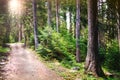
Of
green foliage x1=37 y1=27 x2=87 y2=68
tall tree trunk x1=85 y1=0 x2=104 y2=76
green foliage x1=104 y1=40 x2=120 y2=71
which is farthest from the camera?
green foliage x1=37 y1=27 x2=87 y2=68

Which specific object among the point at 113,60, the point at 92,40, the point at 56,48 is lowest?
the point at 113,60

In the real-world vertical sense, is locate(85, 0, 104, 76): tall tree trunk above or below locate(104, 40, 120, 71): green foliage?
above

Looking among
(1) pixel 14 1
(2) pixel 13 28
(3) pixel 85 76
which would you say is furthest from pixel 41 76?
(2) pixel 13 28

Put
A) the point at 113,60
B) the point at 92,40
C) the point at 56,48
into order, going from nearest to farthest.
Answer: the point at 92,40 < the point at 113,60 < the point at 56,48

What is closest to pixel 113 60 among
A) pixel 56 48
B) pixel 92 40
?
pixel 92 40

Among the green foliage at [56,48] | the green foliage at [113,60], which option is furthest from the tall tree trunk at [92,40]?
the green foliage at [56,48]

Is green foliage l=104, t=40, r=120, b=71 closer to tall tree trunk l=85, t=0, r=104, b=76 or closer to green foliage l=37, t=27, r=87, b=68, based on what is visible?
green foliage l=37, t=27, r=87, b=68

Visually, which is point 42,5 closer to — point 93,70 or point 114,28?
point 114,28

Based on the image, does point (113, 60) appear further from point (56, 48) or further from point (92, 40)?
point (56, 48)

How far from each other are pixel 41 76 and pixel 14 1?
31.3 metres

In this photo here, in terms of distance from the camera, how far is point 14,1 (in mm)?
41719

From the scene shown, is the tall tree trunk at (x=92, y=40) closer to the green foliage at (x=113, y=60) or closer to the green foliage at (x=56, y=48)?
the green foliage at (x=113, y=60)

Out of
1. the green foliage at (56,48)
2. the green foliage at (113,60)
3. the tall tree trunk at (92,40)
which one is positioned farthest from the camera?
the green foliage at (56,48)

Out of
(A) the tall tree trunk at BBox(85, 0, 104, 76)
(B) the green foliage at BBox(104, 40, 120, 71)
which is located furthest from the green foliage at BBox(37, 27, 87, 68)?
(A) the tall tree trunk at BBox(85, 0, 104, 76)
